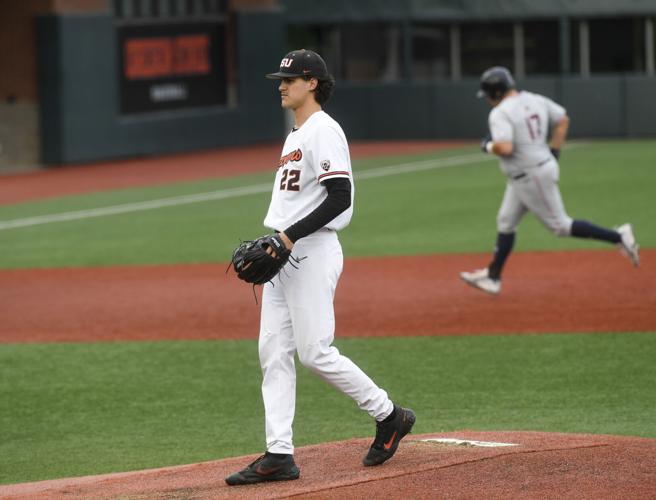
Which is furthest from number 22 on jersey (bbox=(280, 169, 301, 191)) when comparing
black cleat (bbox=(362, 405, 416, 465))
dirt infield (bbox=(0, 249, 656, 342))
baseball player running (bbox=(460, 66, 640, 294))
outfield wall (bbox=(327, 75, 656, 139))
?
outfield wall (bbox=(327, 75, 656, 139))

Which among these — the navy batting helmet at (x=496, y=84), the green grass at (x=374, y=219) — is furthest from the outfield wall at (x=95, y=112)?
the navy batting helmet at (x=496, y=84)

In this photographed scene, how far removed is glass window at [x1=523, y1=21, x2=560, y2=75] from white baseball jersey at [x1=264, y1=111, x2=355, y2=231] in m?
23.8

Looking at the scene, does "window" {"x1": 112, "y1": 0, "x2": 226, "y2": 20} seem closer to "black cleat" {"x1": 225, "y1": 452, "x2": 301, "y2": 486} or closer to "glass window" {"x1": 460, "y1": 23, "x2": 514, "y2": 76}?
"glass window" {"x1": 460, "y1": 23, "x2": 514, "y2": 76}

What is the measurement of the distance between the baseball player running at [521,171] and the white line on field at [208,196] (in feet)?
27.2

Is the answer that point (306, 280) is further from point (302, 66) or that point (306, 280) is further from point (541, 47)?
point (541, 47)

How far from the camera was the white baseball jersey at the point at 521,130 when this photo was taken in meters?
11.7

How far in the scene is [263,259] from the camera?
236 inches

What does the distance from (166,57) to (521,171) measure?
17.0 meters

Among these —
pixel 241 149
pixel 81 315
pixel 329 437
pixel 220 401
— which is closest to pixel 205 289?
pixel 81 315

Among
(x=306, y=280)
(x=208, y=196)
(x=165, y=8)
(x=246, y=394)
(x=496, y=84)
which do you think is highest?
(x=165, y=8)

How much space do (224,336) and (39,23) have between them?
15.7 m

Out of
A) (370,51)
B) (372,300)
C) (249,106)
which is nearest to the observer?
(372,300)

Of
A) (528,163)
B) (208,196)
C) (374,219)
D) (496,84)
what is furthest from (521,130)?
(208,196)

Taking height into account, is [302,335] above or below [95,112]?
below
